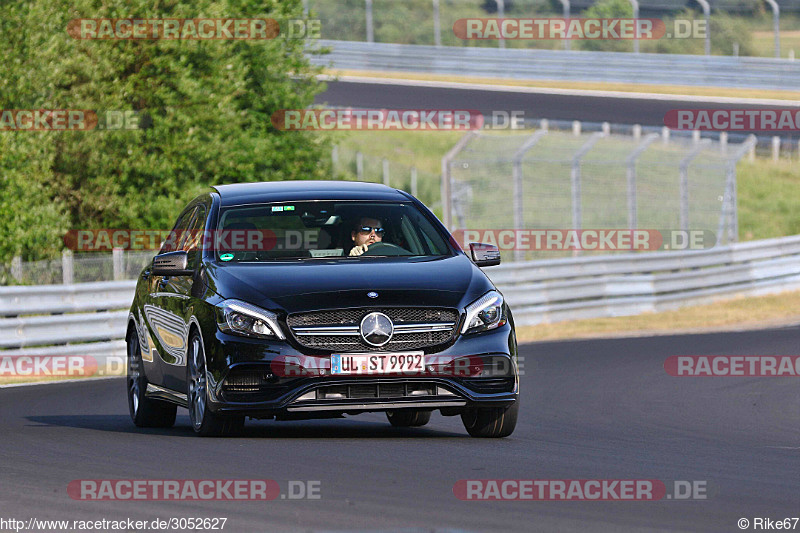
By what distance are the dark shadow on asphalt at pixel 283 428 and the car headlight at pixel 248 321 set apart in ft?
3.05

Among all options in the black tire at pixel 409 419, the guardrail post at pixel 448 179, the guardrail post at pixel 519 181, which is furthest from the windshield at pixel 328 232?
the guardrail post at pixel 519 181

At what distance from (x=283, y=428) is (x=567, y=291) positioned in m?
13.4

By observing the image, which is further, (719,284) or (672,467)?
(719,284)

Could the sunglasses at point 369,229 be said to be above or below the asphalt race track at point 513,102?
above

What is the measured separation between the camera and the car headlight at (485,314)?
30.7 feet

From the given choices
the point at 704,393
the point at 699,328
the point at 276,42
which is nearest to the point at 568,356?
the point at 704,393

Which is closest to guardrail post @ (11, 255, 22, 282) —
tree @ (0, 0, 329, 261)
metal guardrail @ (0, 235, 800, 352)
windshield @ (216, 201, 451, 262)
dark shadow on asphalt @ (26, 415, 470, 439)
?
metal guardrail @ (0, 235, 800, 352)

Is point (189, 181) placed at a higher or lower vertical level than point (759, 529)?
lower

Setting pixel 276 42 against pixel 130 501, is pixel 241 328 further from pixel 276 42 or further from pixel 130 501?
pixel 276 42

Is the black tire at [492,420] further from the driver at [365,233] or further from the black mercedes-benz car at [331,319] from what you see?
the driver at [365,233]

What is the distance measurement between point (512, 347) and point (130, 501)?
3.12m

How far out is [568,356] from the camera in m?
18.2

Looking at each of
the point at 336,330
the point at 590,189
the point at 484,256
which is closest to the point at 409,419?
the point at 484,256

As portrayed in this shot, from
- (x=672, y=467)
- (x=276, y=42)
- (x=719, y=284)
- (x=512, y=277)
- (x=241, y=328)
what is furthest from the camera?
(x=276, y=42)
